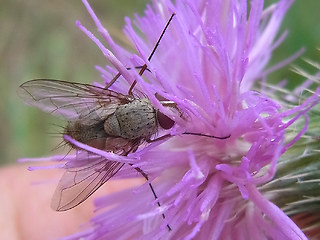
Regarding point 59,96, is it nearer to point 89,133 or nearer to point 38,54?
point 89,133

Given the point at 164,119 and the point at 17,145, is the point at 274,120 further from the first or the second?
the point at 17,145

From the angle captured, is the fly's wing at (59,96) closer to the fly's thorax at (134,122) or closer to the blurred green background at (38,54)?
the fly's thorax at (134,122)

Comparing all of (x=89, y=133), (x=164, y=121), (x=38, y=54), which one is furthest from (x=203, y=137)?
(x=38, y=54)

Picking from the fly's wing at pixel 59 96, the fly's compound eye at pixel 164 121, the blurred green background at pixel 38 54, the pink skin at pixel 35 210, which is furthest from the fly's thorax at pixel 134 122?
the blurred green background at pixel 38 54

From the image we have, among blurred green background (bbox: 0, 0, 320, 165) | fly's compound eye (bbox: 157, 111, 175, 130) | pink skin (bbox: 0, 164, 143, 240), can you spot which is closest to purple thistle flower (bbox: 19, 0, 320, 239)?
fly's compound eye (bbox: 157, 111, 175, 130)

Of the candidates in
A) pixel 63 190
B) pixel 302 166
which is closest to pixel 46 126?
pixel 63 190

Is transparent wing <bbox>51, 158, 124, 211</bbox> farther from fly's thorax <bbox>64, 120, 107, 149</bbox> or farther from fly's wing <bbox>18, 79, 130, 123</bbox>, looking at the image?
fly's wing <bbox>18, 79, 130, 123</bbox>
